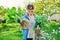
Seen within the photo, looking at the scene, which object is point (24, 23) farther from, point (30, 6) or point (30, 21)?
point (30, 6)

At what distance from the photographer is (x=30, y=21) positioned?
10.2 feet

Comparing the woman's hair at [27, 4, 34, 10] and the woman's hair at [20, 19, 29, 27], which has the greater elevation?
the woman's hair at [27, 4, 34, 10]

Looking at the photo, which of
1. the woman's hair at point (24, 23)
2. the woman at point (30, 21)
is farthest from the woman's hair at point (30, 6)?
the woman's hair at point (24, 23)

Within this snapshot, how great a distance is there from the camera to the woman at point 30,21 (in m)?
3.09

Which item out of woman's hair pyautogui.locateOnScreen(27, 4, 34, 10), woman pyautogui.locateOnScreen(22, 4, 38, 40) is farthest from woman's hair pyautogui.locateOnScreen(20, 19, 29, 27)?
woman's hair pyautogui.locateOnScreen(27, 4, 34, 10)

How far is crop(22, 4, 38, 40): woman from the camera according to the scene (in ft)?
10.1

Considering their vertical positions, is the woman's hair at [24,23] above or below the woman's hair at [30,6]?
below

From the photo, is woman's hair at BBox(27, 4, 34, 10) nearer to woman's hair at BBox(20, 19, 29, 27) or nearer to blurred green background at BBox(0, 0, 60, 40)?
blurred green background at BBox(0, 0, 60, 40)

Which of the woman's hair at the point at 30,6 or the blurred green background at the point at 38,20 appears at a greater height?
the woman's hair at the point at 30,6

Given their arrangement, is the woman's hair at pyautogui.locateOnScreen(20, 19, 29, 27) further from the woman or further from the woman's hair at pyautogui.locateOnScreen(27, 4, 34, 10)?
the woman's hair at pyautogui.locateOnScreen(27, 4, 34, 10)

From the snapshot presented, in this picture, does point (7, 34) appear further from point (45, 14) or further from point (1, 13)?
point (45, 14)

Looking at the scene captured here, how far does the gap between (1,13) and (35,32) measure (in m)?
0.43

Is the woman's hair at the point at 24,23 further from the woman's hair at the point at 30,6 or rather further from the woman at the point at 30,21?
the woman's hair at the point at 30,6

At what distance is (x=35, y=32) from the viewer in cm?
312
